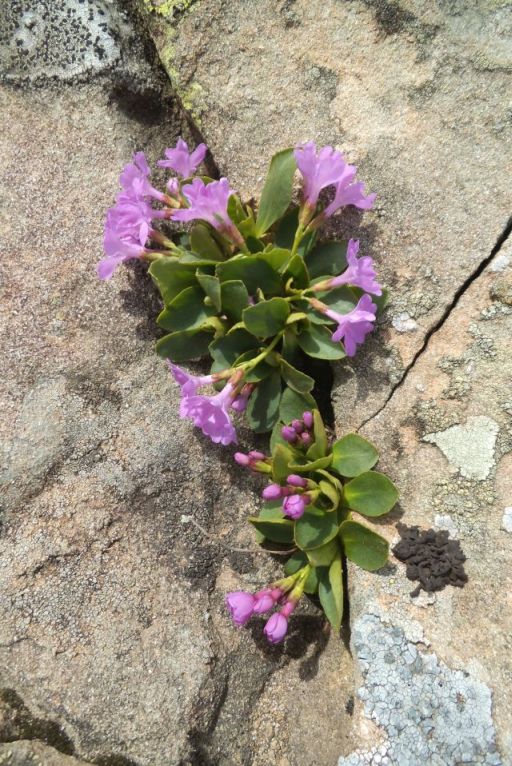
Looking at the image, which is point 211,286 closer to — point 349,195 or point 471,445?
point 349,195

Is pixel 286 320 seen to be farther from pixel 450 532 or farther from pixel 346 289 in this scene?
pixel 450 532

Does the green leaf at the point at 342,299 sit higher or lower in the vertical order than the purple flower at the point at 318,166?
lower

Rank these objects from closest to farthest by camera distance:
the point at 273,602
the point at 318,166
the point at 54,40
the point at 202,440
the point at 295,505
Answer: the point at 295,505
the point at 273,602
the point at 318,166
the point at 202,440
the point at 54,40

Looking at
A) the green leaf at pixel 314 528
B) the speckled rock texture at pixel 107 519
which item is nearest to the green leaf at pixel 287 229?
the speckled rock texture at pixel 107 519

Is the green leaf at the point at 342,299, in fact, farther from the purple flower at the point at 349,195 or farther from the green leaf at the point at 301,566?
the green leaf at the point at 301,566

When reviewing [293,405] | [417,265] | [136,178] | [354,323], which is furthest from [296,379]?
[136,178]

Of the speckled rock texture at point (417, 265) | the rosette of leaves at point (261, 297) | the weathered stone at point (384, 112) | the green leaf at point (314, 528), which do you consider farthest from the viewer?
the weathered stone at point (384, 112)

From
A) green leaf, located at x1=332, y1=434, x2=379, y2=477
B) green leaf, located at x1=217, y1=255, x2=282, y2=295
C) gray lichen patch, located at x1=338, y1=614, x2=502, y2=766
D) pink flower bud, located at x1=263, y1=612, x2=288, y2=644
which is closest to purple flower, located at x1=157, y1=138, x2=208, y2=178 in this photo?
green leaf, located at x1=217, y1=255, x2=282, y2=295
